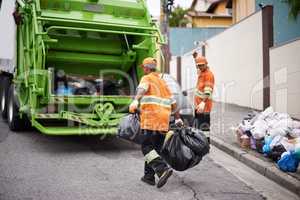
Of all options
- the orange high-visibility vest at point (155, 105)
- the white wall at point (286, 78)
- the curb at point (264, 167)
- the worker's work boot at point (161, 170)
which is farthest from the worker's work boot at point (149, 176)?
the white wall at point (286, 78)

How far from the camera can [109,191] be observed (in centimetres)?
465

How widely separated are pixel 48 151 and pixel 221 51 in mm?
9732

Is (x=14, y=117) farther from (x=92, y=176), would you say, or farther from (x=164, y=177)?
(x=164, y=177)

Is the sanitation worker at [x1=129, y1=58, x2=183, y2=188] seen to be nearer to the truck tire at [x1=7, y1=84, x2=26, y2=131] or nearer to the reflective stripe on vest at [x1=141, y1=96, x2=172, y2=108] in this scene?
the reflective stripe on vest at [x1=141, y1=96, x2=172, y2=108]

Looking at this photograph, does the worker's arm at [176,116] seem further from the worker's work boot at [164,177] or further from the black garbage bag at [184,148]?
the worker's work boot at [164,177]

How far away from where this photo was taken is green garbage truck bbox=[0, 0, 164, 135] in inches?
261

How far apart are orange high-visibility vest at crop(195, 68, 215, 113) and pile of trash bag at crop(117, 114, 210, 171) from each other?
159cm

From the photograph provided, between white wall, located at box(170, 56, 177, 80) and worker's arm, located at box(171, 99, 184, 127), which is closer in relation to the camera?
worker's arm, located at box(171, 99, 184, 127)

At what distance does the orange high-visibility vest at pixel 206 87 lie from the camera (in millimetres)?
6527

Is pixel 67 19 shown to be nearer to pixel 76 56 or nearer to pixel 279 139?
pixel 76 56

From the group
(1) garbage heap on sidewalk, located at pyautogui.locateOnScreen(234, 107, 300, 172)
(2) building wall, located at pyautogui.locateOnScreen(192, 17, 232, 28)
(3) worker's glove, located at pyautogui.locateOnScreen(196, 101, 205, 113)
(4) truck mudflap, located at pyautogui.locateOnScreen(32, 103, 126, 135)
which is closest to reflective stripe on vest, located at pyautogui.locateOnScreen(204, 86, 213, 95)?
(3) worker's glove, located at pyautogui.locateOnScreen(196, 101, 205, 113)

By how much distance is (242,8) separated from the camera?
777 inches

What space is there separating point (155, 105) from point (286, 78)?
547 centimetres

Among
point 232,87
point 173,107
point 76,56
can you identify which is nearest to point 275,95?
point 232,87
